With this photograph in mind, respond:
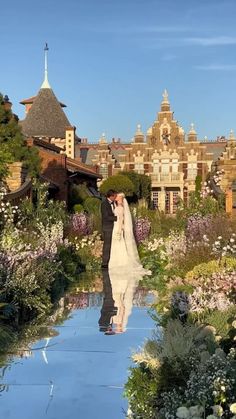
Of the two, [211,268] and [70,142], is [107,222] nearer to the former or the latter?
[211,268]

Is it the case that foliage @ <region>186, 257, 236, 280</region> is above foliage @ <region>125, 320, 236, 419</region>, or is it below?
above

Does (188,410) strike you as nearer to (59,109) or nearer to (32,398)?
(32,398)

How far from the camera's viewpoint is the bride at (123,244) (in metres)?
16.1

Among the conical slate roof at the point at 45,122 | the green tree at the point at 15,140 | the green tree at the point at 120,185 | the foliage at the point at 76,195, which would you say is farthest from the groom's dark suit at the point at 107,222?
the conical slate roof at the point at 45,122

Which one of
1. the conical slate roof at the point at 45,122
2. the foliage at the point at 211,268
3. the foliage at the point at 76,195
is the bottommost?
the foliage at the point at 211,268

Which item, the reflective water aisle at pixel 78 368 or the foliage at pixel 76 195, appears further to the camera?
the foliage at pixel 76 195

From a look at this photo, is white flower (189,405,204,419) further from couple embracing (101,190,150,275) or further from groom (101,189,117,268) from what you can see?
groom (101,189,117,268)

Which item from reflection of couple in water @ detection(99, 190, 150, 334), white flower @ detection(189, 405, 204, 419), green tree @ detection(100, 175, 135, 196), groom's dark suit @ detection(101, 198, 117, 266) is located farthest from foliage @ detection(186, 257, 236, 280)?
green tree @ detection(100, 175, 135, 196)

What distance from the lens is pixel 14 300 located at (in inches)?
336

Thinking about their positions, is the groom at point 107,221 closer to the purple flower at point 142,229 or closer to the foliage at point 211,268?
the purple flower at point 142,229

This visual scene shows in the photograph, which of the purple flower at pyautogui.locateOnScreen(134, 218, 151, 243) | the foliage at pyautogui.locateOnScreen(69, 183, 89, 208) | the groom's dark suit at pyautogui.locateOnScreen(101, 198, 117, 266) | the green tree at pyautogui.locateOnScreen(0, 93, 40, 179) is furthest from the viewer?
the foliage at pyautogui.locateOnScreen(69, 183, 89, 208)

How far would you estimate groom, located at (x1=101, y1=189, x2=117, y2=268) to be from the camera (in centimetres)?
1628

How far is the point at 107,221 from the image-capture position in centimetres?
1628

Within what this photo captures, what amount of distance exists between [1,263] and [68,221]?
399 inches
